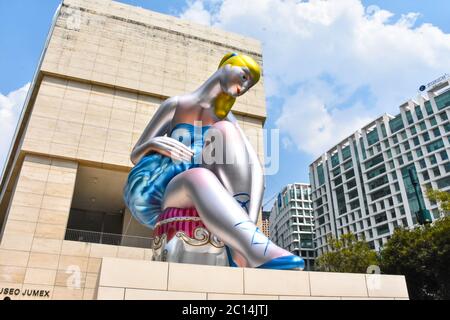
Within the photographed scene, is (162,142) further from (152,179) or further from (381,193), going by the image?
(381,193)

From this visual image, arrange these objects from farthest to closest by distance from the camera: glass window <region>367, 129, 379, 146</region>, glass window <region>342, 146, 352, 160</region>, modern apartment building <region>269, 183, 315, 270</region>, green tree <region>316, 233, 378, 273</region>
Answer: modern apartment building <region>269, 183, 315, 270</region> → glass window <region>342, 146, 352, 160</region> → glass window <region>367, 129, 379, 146</region> → green tree <region>316, 233, 378, 273</region>

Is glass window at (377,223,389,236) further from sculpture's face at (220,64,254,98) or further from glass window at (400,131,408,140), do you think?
sculpture's face at (220,64,254,98)

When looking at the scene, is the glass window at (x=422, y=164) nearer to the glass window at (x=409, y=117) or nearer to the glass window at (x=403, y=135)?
the glass window at (x=403, y=135)

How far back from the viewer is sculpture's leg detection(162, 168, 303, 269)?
4.12m

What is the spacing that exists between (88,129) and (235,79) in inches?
503

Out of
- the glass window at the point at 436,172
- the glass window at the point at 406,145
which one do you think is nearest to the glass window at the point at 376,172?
the glass window at the point at 406,145

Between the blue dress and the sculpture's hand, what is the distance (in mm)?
81

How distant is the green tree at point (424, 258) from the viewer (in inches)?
699

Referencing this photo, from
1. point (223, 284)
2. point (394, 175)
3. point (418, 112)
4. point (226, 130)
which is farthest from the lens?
point (394, 175)

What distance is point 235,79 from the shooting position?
244 inches

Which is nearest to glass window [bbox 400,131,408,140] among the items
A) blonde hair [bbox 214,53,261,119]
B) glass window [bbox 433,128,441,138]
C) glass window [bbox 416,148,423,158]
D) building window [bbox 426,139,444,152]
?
glass window [bbox 416,148,423,158]

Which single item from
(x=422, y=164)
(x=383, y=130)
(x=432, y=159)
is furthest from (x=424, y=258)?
(x=383, y=130)
